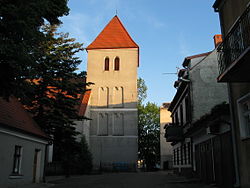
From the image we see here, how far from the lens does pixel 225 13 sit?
1106cm

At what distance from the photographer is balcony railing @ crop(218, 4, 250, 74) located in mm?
7923

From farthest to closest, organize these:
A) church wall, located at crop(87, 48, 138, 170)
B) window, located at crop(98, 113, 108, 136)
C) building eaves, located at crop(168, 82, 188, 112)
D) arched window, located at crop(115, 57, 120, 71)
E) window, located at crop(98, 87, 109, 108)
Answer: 1. arched window, located at crop(115, 57, 120, 71)
2. window, located at crop(98, 87, 109, 108)
3. window, located at crop(98, 113, 108, 136)
4. church wall, located at crop(87, 48, 138, 170)
5. building eaves, located at crop(168, 82, 188, 112)

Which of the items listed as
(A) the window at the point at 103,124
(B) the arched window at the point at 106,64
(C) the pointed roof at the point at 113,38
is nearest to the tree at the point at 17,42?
(A) the window at the point at 103,124

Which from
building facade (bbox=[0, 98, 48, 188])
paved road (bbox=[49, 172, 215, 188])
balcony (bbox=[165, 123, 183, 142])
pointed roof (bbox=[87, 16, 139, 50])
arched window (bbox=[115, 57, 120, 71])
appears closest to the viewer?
building facade (bbox=[0, 98, 48, 188])

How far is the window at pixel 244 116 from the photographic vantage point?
936 cm

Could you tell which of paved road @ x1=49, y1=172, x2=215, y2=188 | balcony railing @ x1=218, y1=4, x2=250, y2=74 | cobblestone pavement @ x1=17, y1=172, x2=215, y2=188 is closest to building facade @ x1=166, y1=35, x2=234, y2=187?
cobblestone pavement @ x1=17, y1=172, x2=215, y2=188

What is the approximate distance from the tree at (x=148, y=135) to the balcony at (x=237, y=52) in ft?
146

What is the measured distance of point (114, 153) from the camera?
1522 inches

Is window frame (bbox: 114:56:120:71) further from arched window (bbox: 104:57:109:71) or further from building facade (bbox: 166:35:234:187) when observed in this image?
building facade (bbox: 166:35:234:187)

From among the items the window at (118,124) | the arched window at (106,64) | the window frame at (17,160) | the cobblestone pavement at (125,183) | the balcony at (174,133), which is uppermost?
the arched window at (106,64)

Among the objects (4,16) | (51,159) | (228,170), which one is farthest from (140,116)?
(4,16)

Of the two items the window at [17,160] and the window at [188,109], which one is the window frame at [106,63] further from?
the window at [17,160]

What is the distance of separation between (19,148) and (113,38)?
32.7 metres

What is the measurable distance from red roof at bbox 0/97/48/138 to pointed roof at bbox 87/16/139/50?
27.3m
